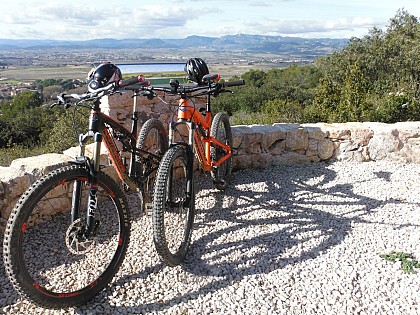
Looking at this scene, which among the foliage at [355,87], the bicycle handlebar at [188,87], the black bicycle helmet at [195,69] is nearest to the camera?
the bicycle handlebar at [188,87]

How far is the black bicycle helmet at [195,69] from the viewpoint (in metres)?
3.81

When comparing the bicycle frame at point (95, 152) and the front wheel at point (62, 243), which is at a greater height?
the bicycle frame at point (95, 152)

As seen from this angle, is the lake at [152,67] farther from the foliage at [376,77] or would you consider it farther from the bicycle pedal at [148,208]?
the foliage at [376,77]

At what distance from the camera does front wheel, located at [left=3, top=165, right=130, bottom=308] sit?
2.09 m

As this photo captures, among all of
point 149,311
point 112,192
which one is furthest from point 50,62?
point 149,311

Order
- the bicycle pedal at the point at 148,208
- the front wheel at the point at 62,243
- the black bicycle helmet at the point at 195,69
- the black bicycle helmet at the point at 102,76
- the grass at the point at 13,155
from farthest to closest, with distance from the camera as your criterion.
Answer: the grass at the point at 13,155
the black bicycle helmet at the point at 195,69
the bicycle pedal at the point at 148,208
the black bicycle helmet at the point at 102,76
the front wheel at the point at 62,243

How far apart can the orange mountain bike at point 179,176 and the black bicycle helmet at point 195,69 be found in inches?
12.0

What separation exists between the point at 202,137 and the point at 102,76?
1.25m

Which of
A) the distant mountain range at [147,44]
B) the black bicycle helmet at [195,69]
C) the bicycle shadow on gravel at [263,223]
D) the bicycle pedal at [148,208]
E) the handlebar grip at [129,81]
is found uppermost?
the distant mountain range at [147,44]

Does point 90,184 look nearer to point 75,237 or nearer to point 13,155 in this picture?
point 75,237

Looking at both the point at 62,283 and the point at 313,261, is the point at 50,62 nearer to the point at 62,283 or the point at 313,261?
the point at 62,283

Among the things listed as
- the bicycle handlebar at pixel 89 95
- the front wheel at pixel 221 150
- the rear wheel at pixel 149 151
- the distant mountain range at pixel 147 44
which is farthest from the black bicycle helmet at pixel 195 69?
the distant mountain range at pixel 147 44

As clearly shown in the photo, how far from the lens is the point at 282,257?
9.59 ft

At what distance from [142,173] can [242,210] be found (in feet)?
3.69
